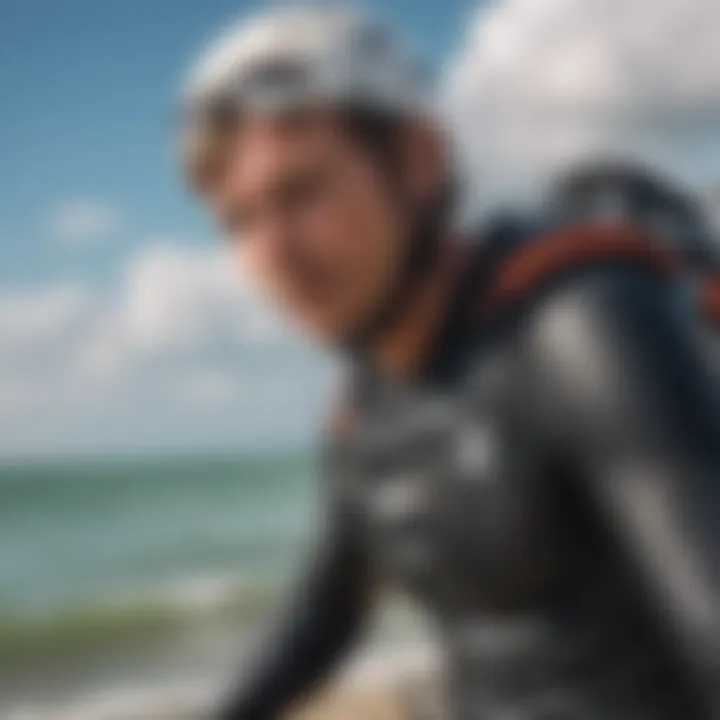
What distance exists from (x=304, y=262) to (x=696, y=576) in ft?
0.79

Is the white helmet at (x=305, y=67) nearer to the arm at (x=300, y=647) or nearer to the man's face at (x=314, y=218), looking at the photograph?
the man's face at (x=314, y=218)

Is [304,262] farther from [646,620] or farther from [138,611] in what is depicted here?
[138,611]

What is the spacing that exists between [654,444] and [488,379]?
12 centimetres

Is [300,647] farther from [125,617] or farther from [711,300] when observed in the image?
[125,617]

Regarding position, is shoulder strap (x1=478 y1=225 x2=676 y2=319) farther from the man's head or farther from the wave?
the wave

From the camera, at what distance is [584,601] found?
0.86 meters

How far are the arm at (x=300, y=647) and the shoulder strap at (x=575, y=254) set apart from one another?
1.02ft

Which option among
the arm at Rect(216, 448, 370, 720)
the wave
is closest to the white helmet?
the arm at Rect(216, 448, 370, 720)

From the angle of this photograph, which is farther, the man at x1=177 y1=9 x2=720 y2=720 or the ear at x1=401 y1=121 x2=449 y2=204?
the ear at x1=401 y1=121 x2=449 y2=204

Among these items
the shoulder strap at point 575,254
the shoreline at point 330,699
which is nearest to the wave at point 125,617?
the shoreline at point 330,699

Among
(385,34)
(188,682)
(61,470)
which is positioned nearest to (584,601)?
(385,34)

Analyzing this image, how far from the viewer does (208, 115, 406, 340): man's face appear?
33.1 inches

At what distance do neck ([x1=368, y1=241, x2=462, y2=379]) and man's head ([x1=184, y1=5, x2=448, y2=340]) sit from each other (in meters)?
0.01

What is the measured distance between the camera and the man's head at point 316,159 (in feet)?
2.76
